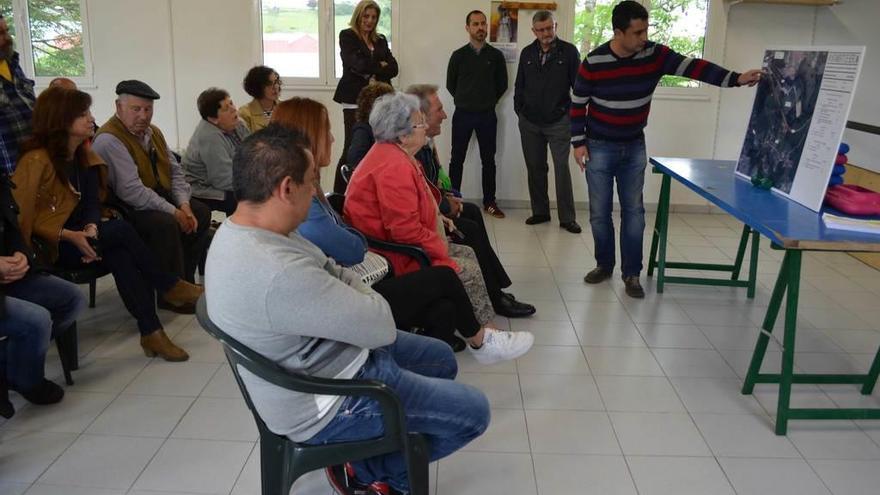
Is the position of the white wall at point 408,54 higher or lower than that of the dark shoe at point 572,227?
higher

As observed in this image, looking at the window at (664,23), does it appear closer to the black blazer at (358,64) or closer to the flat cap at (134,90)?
the black blazer at (358,64)

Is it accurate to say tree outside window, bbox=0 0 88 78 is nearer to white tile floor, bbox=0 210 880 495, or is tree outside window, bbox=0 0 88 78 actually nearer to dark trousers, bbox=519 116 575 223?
white tile floor, bbox=0 210 880 495

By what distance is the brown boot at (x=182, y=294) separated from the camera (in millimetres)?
3434

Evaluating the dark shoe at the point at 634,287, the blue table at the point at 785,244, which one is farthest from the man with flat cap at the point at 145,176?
the blue table at the point at 785,244

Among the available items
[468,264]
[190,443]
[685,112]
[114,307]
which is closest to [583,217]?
[685,112]

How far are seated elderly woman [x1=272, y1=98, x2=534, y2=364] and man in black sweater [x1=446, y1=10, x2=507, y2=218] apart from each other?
3246 millimetres

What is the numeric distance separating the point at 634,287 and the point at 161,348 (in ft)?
8.01

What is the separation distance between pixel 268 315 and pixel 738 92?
17.7 feet

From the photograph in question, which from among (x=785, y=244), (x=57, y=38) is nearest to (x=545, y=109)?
(x=785, y=244)

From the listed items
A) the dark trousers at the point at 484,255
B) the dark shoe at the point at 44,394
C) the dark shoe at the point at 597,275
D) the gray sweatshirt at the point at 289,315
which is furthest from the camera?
the dark shoe at the point at 597,275

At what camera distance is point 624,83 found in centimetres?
397

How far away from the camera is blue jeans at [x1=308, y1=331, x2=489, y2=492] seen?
5.77ft

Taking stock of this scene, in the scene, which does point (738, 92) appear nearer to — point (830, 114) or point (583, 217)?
point (583, 217)

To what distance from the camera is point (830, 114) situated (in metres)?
2.83
